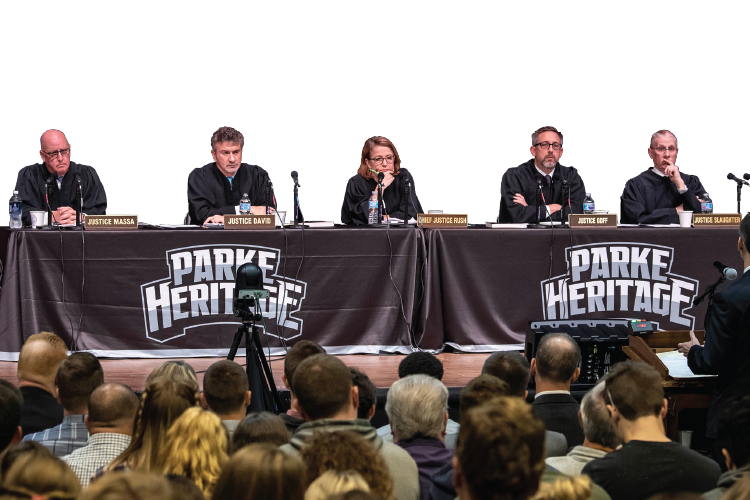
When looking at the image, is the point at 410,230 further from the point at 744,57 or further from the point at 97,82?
the point at 744,57

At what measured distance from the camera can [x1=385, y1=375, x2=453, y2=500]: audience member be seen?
255 cm

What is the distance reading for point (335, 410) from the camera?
96.7 inches

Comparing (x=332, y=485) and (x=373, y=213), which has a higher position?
(x=373, y=213)

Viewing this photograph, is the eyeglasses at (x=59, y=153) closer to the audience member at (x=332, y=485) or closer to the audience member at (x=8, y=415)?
the audience member at (x=8, y=415)

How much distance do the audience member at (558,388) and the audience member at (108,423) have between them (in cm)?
156

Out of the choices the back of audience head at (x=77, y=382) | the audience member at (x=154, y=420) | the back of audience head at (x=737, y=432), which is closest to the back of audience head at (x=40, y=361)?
the back of audience head at (x=77, y=382)

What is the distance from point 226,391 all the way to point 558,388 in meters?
1.39

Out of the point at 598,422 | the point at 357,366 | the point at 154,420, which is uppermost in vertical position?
the point at 154,420

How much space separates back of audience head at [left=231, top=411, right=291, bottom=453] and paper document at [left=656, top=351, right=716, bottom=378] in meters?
2.03

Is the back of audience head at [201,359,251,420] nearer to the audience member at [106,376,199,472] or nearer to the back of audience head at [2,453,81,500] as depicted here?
the audience member at [106,376,199,472]

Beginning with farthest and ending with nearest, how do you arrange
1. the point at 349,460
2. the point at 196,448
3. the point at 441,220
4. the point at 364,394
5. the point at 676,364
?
1. the point at 441,220
2. the point at 676,364
3. the point at 364,394
4. the point at 196,448
5. the point at 349,460

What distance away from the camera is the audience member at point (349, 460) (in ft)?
6.11

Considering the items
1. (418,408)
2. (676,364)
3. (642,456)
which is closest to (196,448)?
(418,408)

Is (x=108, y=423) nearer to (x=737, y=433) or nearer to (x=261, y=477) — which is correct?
(x=261, y=477)
